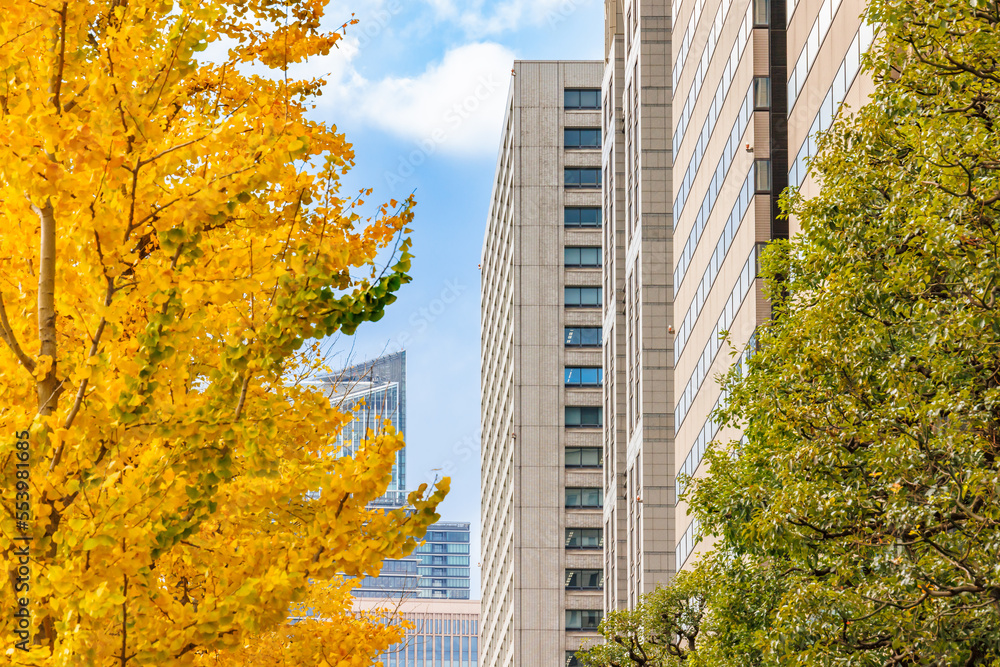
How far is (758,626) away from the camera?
18.8m

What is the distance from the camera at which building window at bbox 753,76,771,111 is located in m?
40.6

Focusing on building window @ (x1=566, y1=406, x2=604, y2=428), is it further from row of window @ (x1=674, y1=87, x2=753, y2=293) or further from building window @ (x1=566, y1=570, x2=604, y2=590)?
row of window @ (x1=674, y1=87, x2=753, y2=293)

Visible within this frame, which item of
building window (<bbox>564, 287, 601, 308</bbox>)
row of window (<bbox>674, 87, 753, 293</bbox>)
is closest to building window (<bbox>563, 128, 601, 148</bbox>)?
building window (<bbox>564, 287, 601, 308</bbox>)

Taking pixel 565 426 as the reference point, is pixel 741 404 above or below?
below

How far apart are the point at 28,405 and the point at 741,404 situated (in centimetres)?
1272

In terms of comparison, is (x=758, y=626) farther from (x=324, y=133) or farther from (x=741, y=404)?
(x=324, y=133)

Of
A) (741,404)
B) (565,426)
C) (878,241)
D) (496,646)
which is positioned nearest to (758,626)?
(741,404)

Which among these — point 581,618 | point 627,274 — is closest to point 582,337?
point 581,618

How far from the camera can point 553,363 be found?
104m

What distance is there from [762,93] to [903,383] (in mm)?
28277

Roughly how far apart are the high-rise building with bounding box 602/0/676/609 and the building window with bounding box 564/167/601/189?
3086cm

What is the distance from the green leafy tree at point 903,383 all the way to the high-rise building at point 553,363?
85.6 metres

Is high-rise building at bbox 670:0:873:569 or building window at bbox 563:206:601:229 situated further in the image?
building window at bbox 563:206:601:229

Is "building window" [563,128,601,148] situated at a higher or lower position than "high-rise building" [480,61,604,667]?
higher
